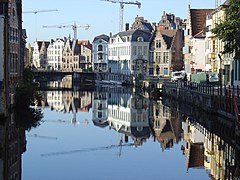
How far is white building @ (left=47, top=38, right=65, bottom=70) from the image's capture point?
15557cm

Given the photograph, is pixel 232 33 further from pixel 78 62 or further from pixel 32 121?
pixel 78 62

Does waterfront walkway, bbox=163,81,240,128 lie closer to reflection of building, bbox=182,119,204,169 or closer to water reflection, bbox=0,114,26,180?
reflection of building, bbox=182,119,204,169

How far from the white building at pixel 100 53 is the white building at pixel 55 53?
27.0 meters

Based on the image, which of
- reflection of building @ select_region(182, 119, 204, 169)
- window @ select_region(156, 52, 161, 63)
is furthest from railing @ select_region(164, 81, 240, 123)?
window @ select_region(156, 52, 161, 63)

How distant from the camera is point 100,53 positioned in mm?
126500

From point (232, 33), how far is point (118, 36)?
271ft

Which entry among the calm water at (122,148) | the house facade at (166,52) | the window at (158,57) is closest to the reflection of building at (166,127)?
the calm water at (122,148)

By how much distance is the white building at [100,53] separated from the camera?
411 feet

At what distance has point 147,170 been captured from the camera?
19234mm

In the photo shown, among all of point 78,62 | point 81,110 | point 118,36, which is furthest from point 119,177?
point 78,62

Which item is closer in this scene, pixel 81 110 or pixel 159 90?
pixel 81 110

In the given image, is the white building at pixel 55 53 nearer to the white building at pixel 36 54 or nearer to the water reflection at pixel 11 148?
the white building at pixel 36 54

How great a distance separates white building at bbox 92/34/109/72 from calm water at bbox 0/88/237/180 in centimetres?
8456

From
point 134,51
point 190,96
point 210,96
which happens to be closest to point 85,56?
point 134,51
